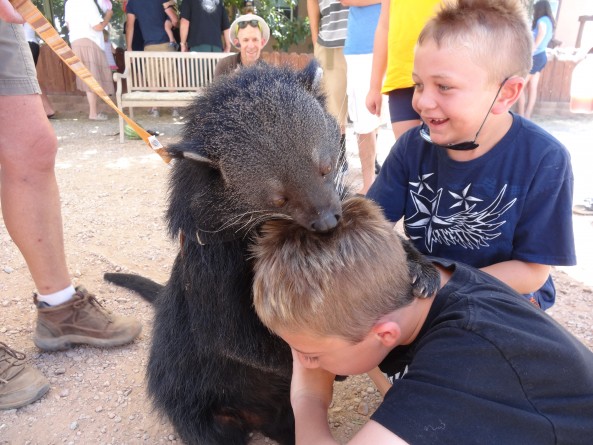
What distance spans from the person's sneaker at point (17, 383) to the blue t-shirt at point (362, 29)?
3526 mm

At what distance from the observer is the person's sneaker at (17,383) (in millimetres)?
2322

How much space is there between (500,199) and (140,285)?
2085mm

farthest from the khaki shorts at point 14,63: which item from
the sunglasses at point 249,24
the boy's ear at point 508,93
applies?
the sunglasses at point 249,24

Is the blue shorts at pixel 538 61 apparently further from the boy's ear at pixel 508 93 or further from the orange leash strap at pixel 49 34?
the orange leash strap at pixel 49 34

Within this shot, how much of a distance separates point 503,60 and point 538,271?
859mm

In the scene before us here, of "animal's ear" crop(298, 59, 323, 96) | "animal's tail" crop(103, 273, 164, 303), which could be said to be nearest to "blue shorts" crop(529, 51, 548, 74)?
"animal's ear" crop(298, 59, 323, 96)

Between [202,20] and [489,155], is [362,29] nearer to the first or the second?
[489,155]

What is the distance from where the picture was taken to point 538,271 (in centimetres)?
204

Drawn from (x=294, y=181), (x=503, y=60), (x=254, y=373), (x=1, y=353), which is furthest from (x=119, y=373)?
(x=503, y=60)

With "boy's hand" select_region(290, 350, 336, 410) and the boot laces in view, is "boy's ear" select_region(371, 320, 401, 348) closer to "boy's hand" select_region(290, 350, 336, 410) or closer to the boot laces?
"boy's hand" select_region(290, 350, 336, 410)

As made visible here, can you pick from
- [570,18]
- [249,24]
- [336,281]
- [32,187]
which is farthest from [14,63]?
[570,18]

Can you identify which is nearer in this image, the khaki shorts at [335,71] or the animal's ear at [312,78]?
the animal's ear at [312,78]

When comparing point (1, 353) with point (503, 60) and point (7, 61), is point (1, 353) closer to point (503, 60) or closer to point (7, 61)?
point (7, 61)

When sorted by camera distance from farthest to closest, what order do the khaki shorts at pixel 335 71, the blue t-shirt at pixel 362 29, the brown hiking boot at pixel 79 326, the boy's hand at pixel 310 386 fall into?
1. the khaki shorts at pixel 335 71
2. the blue t-shirt at pixel 362 29
3. the brown hiking boot at pixel 79 326
4. the boy's hand at pixel 310 386
